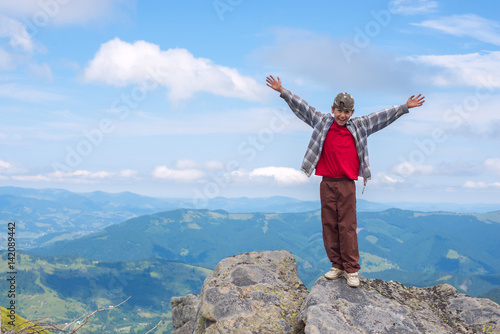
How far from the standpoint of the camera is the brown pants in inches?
369

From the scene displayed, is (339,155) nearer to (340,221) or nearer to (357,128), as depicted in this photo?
(357,128)

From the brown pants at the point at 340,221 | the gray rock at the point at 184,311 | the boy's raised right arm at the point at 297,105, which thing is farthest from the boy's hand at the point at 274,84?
the gray rock at the point at 184,311

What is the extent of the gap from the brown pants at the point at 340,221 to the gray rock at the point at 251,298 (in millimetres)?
1460

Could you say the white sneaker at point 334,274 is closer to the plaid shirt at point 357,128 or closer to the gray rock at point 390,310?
the gray rock at point 390,310

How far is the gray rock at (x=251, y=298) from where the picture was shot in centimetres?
844

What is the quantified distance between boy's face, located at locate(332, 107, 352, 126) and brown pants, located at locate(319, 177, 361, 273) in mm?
1460

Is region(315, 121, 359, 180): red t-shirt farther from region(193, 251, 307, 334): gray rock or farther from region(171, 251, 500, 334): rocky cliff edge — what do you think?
region(193, 251, 307, 334): gray rock

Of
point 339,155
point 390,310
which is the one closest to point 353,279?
point 390,310

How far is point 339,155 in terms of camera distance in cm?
950

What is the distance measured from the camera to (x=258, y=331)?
820 cm

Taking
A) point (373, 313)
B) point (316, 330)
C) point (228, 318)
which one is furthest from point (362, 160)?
point (228, 318)

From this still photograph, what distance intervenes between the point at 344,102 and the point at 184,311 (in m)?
10.7

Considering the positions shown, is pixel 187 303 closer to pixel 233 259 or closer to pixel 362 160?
pixel 233 259

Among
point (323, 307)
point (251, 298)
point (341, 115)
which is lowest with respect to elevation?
point (251, 298)
